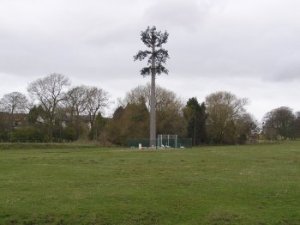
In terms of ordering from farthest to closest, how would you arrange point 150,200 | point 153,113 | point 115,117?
point 115,117 → point 153,113 → point 150,200

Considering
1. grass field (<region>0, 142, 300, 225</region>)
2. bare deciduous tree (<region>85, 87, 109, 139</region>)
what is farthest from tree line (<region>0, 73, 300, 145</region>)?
grass field (<region>0, 142, 300, 225</region>)

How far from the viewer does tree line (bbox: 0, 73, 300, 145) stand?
11231cm

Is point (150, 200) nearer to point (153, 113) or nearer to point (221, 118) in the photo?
point (153, 113)

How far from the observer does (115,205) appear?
15.9 meters

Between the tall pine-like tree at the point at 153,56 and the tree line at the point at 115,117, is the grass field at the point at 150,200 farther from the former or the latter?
the tree line at the point at 115,117

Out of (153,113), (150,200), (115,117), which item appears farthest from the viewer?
(115,117)

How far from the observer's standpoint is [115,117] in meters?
116

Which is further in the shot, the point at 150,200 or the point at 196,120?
the point at 196,120

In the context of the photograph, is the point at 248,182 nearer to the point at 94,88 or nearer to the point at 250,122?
the point at 94,88

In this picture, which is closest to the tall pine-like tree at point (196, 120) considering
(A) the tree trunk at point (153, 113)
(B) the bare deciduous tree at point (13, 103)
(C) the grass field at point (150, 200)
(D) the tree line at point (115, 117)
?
(D) the tree line at point (115, 117)

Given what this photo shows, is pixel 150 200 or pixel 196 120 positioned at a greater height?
pixel 196 120

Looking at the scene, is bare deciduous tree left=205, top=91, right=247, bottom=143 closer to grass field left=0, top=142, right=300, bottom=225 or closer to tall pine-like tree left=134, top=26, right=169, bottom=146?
tall pine-like tree left=134, top=26, right=169, bottom=146

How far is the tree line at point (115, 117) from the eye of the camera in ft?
368

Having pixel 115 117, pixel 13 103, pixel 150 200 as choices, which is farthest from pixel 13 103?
pixel 150 200
